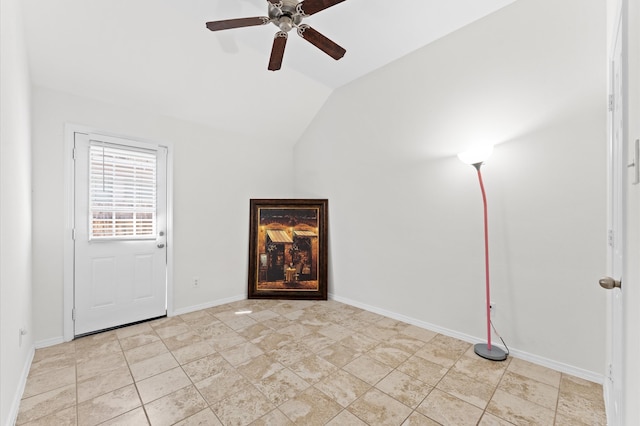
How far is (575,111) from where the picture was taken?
85.7 inches

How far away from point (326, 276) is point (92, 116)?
3.35 m

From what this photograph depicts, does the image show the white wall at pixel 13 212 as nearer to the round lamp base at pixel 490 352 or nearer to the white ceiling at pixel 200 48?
the white ceiling at pixel 200 48

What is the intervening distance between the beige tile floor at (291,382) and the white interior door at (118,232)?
0.33 m

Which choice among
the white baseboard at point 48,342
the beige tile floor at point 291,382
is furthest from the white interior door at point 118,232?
the beige tile floor at point 291,382

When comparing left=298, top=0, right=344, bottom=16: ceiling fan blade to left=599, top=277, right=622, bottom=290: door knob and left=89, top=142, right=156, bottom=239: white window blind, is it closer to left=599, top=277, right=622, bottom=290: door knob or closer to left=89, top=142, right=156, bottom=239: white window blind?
left=599, top=277, right=622, bottom=290: door knob

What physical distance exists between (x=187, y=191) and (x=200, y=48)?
5.45 ft

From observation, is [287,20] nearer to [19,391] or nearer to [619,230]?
[619,230]

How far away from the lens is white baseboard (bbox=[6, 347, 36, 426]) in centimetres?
166

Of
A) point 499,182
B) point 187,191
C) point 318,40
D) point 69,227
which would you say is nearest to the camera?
point 318,40

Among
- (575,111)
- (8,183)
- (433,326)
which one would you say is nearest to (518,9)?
(575,111)

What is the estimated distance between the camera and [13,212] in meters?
1.83

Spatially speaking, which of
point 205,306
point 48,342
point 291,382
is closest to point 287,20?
point 291,382

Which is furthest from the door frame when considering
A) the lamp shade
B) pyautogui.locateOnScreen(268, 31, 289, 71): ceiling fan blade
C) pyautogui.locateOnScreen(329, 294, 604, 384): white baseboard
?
the lamp shade

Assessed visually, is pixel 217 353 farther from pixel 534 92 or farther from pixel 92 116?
pixel 534 92
